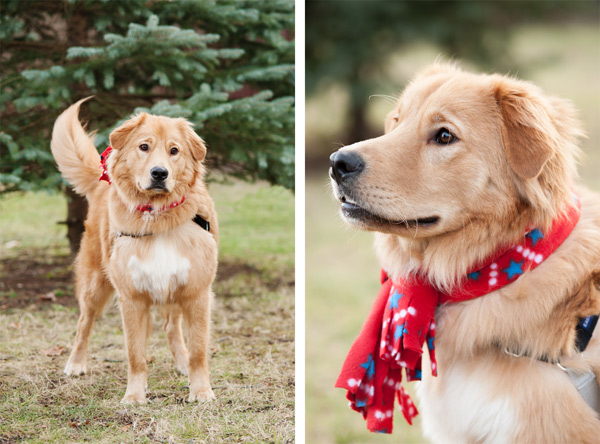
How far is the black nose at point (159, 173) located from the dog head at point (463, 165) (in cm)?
59

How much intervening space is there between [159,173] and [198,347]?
0.65 meters

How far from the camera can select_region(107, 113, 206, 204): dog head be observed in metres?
2.03

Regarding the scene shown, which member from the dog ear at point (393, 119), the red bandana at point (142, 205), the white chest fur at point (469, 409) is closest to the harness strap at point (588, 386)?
the white chest fur at point (469, 409)

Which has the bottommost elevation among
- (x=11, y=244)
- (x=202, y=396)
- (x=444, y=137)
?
(x=202, y=396)

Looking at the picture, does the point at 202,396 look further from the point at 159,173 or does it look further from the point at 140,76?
the point at 140,76

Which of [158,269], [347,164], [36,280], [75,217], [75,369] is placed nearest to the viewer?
[347,164]

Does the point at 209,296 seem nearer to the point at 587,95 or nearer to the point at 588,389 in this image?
the point at 588,389

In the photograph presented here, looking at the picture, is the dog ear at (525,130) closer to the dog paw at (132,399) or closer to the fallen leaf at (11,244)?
the dog paw at (132,399)

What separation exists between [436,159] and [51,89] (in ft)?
5.98

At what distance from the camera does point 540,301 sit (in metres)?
1.67

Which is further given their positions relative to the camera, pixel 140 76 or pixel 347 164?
pixel 140 76

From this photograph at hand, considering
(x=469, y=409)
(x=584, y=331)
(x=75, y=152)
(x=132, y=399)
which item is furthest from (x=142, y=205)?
(x=584, y=331)

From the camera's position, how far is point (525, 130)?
1.67 metres

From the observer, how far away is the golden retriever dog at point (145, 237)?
2.06 metres
